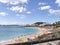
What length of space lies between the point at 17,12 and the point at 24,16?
21 cm

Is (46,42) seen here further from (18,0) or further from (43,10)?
(18,0)

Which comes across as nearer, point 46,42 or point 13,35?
point 46,42

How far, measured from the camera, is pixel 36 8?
178 inches

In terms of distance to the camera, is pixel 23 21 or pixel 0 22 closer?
pixel 0 22

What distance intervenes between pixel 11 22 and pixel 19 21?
234mm

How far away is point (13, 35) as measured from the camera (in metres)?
5.98

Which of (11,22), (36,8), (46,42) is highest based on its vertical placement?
(36,8)

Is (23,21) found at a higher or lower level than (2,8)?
lower

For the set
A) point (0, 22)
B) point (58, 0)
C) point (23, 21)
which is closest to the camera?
point (0, 22)

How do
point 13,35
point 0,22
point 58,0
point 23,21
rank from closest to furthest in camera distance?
point 0,22 → point 23,21 → point 58,0 → point 13,35

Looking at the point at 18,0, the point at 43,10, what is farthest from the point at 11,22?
the point at 43,10

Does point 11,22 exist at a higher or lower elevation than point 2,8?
lower

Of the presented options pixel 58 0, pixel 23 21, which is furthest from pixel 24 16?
pixel 58 0

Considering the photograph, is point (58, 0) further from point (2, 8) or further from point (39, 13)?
point (2, 8)
